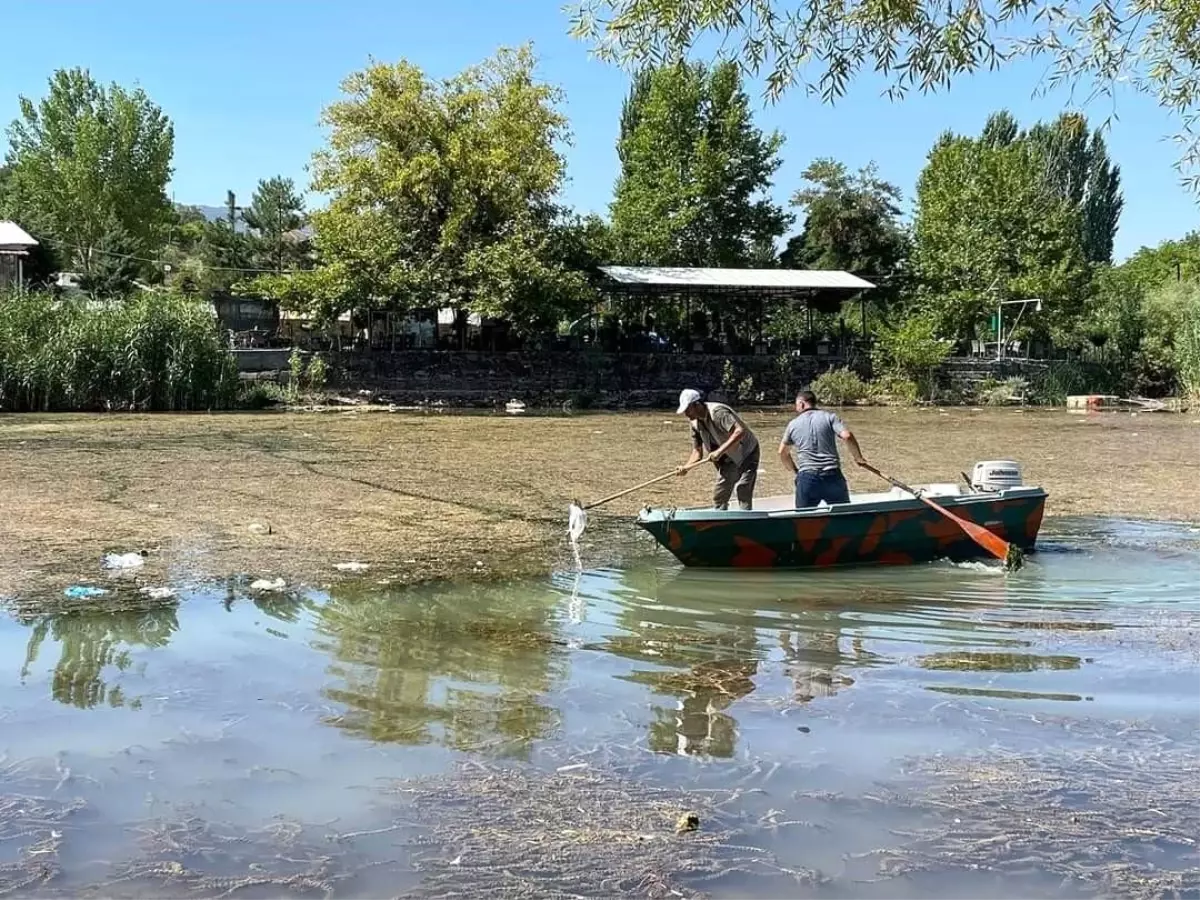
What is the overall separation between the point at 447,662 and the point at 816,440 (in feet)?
14.5

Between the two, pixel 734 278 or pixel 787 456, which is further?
pixel 734 278

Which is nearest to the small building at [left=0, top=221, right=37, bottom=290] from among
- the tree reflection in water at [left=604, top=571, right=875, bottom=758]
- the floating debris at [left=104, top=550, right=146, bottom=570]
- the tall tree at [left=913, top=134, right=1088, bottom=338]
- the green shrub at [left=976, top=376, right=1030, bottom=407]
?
the tall tree at [left=913, top=134, right=1088, bottom=338]

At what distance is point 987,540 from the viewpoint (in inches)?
380

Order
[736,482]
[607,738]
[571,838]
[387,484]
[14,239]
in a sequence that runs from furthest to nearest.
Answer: [14,239] → [387,484] → [736,482] → [607,738] → [571,838]

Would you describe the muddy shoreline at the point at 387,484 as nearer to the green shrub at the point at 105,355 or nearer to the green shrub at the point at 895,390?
the green shrub at the point at 105,355

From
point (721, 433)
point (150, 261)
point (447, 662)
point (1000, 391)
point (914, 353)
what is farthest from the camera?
point (150, 261)

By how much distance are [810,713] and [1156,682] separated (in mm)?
2006

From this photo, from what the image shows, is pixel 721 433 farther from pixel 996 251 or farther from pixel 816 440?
pixel 996 251

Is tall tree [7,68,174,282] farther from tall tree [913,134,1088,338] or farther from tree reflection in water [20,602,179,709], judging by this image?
tree reflection in water [20,602,179,709]

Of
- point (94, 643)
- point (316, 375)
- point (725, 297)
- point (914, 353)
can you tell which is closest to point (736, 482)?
point (94, 643)

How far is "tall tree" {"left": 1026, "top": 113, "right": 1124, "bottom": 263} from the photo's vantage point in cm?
6062

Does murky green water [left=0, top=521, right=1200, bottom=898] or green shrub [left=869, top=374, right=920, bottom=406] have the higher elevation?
green shrub [left=869, top=374, right=920, bottom=406]

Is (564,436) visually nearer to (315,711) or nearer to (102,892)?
(315,711)

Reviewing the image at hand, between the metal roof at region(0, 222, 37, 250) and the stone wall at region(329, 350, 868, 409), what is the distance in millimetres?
11461
